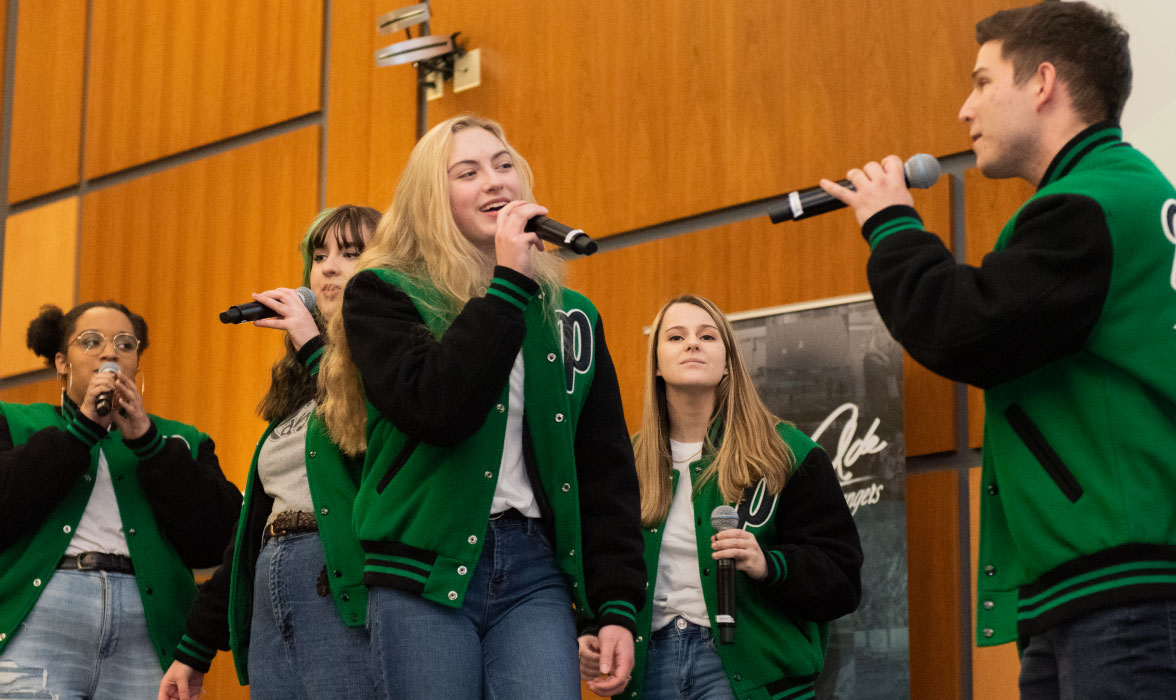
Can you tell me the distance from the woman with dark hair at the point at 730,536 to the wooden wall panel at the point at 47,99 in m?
3.51

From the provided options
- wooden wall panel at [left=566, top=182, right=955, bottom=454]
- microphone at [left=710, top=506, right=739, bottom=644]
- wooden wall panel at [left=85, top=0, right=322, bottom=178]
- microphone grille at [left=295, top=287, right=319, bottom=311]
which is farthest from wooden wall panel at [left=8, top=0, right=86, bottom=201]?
microphone at [left=710, top=506, right=739, bottom=644]

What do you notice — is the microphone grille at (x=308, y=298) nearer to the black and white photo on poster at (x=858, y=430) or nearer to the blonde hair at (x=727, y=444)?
the blonde hair at (x=727, y=444)

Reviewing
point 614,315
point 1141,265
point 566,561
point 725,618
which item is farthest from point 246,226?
point 1141,265

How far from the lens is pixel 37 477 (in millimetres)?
3010

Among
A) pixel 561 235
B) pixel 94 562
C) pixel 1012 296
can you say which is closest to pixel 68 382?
pixel 94 562

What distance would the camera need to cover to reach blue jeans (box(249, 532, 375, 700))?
7.03 ft

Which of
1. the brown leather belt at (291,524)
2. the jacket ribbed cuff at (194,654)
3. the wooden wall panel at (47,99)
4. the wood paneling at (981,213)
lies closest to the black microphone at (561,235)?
the brown leather belt at (291,524)

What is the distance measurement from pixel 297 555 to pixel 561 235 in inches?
32.0

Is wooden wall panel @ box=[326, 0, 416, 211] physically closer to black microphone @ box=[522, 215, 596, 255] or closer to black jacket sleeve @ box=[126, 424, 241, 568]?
black jacket sleeve @ box=[126, 424, 241, 568]

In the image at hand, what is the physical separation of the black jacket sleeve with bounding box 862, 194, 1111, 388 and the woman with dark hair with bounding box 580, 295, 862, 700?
37.0 inches

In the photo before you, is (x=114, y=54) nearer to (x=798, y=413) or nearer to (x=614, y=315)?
(x=614, y=315)

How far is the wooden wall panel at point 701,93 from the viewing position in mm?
3346

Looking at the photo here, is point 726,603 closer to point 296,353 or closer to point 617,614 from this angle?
point 617,614

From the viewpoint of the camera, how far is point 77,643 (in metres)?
2.97
